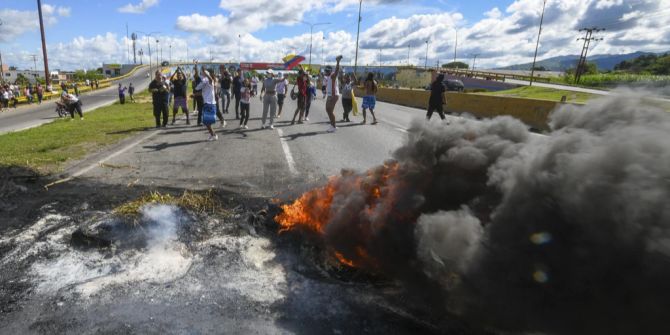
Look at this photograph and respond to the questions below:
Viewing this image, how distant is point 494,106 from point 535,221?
16.2 meters

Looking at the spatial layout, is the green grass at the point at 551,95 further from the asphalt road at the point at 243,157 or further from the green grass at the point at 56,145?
the green grass at the point at 56,145

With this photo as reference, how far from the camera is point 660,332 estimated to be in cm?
184

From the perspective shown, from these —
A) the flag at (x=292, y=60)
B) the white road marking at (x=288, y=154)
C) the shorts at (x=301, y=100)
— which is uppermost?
the flag at (x=292, y=60)

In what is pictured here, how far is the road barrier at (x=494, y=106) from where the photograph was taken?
14047mm

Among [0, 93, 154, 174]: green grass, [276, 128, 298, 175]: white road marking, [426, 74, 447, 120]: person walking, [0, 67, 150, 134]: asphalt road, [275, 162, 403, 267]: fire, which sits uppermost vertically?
[426, 74, 447, 120]: person walking

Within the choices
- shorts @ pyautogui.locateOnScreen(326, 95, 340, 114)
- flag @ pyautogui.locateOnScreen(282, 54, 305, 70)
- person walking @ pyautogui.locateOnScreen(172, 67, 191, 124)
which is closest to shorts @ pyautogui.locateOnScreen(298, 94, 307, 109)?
shorts @ pyautogui.locateOnScreen(326, 95, 340, 114)

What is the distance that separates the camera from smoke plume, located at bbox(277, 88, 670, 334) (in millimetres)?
1910

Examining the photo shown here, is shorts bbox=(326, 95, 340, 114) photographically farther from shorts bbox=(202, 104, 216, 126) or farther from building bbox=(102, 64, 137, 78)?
building bbox=(102, 64, 137, 78)

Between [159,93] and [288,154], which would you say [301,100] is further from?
[288,154]

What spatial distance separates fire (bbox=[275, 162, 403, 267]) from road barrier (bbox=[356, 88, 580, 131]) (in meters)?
8.68

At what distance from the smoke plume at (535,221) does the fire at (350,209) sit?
2 cm

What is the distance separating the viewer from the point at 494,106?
1708cm

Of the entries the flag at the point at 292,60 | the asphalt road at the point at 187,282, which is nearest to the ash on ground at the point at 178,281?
the asphalt road at the point at 187,282

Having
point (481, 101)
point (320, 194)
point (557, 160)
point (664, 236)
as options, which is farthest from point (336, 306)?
point (481, 101)
